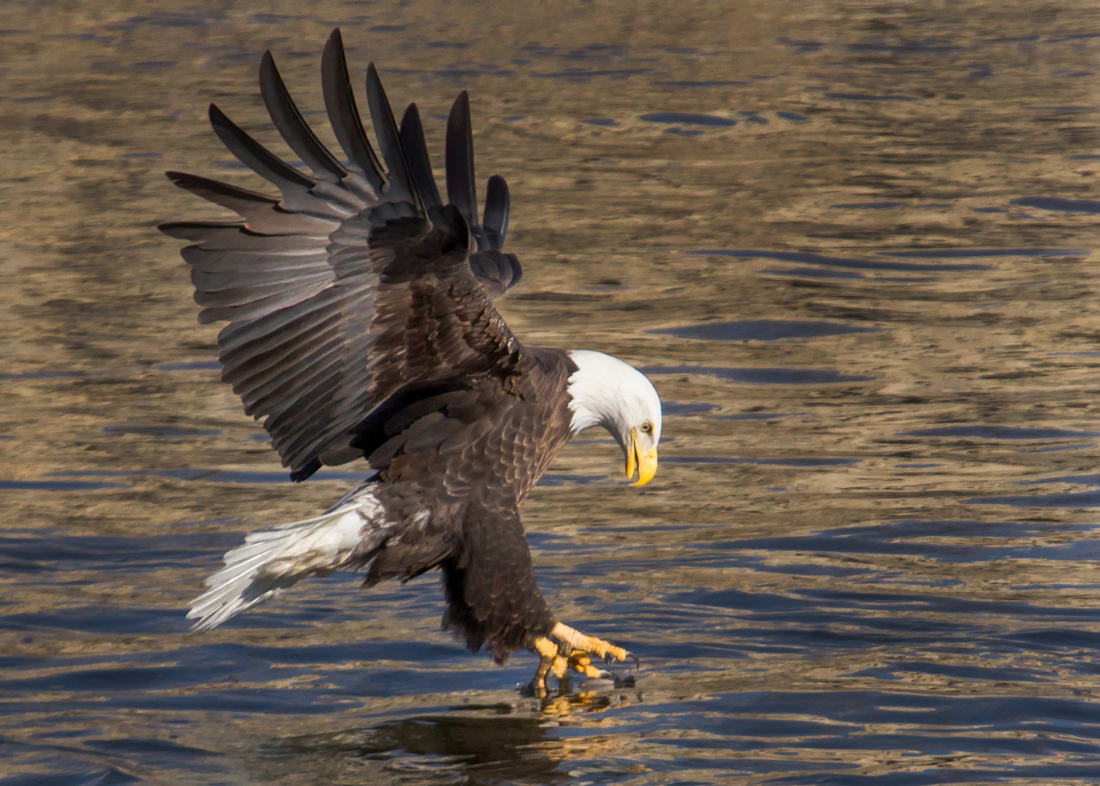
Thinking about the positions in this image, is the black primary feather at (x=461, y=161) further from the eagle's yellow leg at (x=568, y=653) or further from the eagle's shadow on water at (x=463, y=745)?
the eagle's shadow on water at (x=463, y=745)

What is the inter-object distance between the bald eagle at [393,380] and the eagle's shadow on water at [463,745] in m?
0.22

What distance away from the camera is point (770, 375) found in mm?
7082

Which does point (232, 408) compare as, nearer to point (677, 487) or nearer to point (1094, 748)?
point (677, 487)

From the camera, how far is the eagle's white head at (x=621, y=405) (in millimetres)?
4461

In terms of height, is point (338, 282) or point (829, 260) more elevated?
point (338, 282)

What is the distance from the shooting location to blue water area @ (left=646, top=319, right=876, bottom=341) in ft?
24.9

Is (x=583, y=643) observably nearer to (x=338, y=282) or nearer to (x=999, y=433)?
(x=338, y=282)

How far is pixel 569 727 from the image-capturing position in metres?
4.22

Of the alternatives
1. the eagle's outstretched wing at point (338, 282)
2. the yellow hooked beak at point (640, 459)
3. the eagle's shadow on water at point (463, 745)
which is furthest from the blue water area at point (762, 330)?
the eagle's shadow on water at point (463, 745)

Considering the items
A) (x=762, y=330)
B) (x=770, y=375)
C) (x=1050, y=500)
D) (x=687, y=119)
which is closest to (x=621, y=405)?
(x=1050, y=500)

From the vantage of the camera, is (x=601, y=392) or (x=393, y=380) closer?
(x=393, y=380)

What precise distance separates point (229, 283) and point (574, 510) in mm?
2014

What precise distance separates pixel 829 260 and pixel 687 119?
3.70 metres

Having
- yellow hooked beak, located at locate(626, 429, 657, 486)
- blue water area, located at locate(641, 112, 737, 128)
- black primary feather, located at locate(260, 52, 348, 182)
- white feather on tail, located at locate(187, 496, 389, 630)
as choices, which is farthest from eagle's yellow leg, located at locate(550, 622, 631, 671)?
blue water area, located at locate(641, 112, 737, 128)
